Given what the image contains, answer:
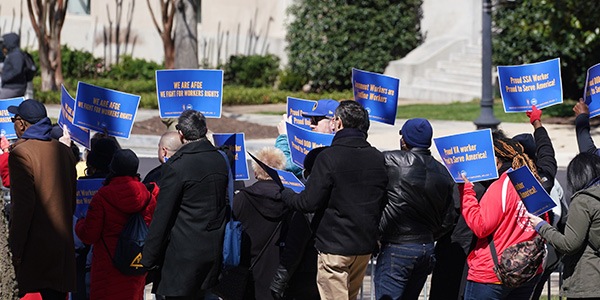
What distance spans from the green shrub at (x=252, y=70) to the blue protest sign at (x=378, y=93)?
22.7m

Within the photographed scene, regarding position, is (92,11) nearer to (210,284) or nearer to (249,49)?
(249,49)

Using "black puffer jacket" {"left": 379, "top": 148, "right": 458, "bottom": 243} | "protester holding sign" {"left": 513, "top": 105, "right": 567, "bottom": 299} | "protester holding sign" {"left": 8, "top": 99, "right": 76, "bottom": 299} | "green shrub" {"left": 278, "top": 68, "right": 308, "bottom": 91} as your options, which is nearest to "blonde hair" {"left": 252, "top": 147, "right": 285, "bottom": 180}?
"black puffer jacket" {"left": 379, "top": 148, "right": 458, "bottom": 243}

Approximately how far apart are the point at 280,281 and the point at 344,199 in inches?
31.3

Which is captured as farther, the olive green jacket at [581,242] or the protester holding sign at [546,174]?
the protester holding sign at [546,174]

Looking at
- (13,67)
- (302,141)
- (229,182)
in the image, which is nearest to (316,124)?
(302,141)

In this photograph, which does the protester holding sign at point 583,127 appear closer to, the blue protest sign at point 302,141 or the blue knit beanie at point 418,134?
the blue knit beanie at point 418,134

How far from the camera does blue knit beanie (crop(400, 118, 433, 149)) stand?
680cm

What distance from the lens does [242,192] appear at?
7109 mm

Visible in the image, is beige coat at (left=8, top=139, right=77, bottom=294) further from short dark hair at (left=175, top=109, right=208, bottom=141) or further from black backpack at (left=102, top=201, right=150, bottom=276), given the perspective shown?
short dark hair at (left=175, top=109, right=208, bottom=141)

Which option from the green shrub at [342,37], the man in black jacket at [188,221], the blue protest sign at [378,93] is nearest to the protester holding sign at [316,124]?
the blue protest sign at [378,93]

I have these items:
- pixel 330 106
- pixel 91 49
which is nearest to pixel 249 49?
pixel 91 49

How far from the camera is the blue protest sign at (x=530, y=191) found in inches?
248

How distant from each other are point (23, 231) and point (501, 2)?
47.6 feet

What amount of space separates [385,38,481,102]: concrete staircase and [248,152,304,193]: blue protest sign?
71.0 ft
